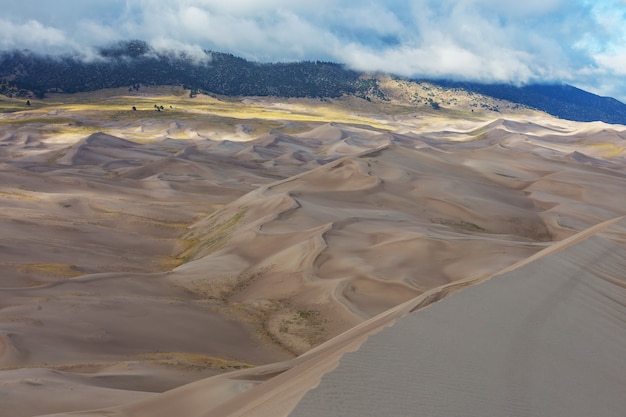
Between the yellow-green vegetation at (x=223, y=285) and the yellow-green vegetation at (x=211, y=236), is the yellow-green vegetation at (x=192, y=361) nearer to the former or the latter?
the yellow-green vegetation at (x=223, y=285)

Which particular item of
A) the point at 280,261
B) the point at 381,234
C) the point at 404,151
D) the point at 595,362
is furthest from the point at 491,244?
the point at 404,151

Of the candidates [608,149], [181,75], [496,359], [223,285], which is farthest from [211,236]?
[181,75]

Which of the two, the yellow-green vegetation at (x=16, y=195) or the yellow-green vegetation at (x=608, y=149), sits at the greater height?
the yellow-green vegetation at (x=608, y=149)

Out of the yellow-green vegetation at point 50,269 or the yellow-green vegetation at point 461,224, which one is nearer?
the yellow-green vegetation at point 50,269

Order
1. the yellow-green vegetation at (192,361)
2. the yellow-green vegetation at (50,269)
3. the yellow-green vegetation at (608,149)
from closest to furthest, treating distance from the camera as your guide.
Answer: the yellow-green vegetation at (192,361)
the yellow-green vegetation at (50,269)
the yellow-green vegetation at (608,149)

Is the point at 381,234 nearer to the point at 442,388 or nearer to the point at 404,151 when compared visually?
the point at 442,388

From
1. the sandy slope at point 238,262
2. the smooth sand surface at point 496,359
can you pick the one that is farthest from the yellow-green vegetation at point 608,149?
the smooth sand surface at point 496,359

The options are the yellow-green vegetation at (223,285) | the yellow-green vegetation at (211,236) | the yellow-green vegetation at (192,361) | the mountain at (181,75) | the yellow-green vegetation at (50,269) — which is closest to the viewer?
the yellow-green vegetation at (192,361)

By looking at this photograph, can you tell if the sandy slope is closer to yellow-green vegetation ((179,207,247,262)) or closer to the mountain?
yellow-green vegetation ((179,207,247,262))

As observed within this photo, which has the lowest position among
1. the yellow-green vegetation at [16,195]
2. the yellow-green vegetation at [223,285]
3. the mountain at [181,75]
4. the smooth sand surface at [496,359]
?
the yellow-green vegetation at [16,195]
